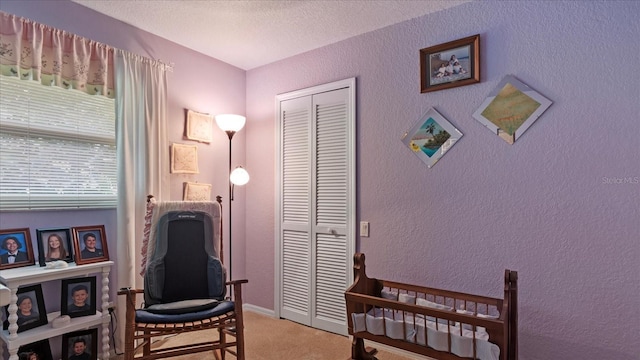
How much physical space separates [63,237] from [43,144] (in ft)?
2.00

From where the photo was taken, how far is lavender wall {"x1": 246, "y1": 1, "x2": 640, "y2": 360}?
6.23ft

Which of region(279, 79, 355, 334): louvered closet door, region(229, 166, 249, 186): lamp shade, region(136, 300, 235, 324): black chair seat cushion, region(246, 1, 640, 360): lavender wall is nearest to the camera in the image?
region(246, 1, 640, 360): lavender wall

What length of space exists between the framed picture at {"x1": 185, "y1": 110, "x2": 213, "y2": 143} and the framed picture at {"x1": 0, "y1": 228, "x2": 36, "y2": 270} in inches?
52.9

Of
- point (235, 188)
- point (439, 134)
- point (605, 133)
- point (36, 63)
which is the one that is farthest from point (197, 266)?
point (605, 133)

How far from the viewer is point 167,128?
2.94 metres

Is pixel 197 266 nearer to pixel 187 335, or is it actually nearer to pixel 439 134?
pixel 187 335

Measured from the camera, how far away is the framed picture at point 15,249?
205cm

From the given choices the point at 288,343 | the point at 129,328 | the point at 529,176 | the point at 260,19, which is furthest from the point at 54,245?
the point at 529,176

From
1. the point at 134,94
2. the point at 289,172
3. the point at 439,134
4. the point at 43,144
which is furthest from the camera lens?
the point at 289,172

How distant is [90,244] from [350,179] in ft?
6.22

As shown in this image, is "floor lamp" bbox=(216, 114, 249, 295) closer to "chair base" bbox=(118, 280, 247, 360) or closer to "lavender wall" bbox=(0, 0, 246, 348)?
"lavender wall" bbox=(0, 0, 246, 348)

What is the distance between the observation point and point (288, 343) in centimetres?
277

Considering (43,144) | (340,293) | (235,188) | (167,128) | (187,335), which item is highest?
(167,128)

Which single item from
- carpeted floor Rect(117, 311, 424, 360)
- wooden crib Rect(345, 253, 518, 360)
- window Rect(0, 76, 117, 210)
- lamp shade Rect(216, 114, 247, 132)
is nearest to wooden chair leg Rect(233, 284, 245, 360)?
carpeted floor Rect(117, 311, 424, 360)
